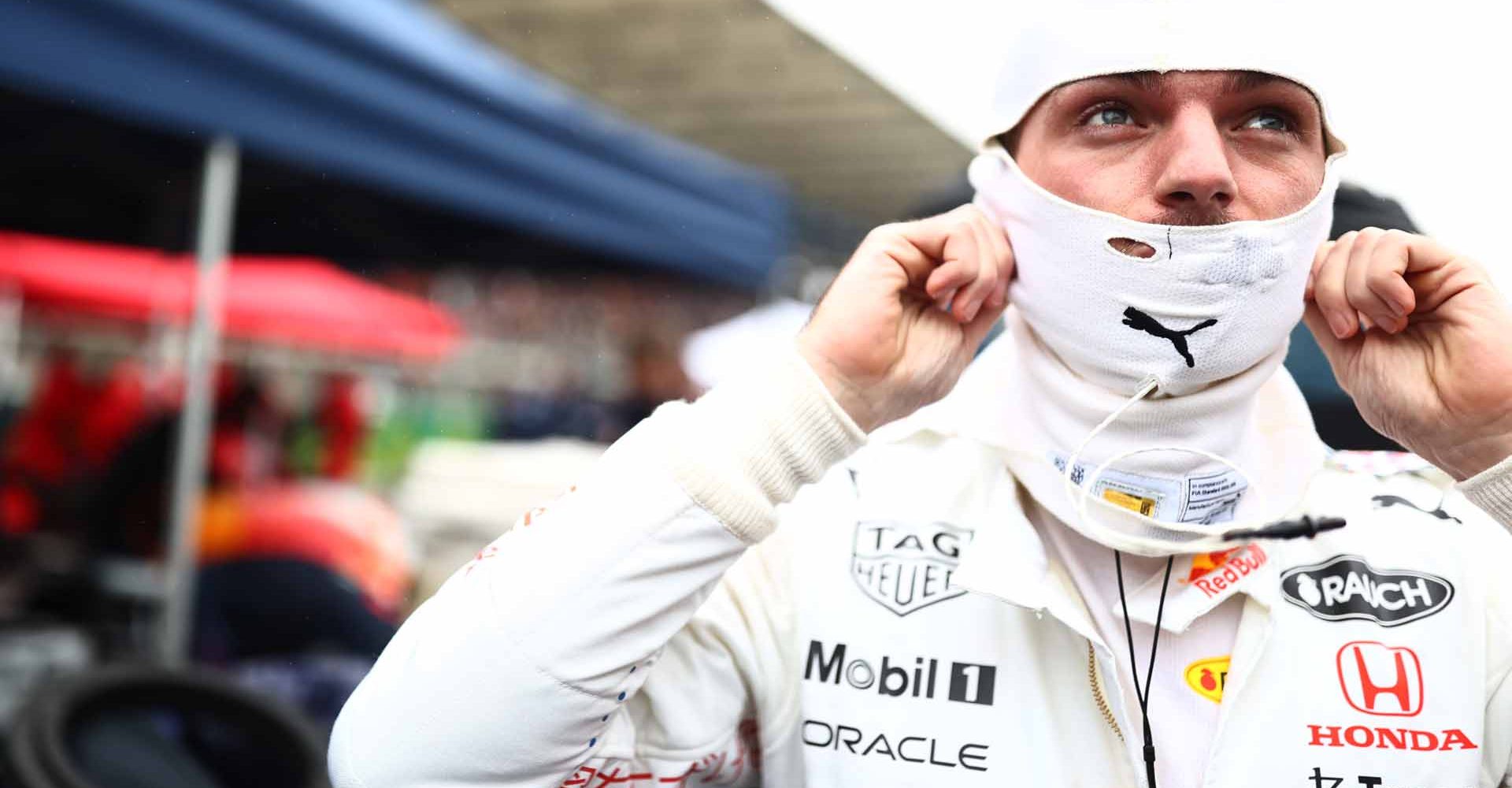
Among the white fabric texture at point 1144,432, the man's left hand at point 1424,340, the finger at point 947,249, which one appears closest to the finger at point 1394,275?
the man's left hand at point 1424,340

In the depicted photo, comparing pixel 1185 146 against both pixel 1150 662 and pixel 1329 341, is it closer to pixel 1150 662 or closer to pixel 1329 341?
pixel 1329 341

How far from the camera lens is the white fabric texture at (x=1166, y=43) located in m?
1.01

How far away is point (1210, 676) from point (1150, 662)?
6 cm

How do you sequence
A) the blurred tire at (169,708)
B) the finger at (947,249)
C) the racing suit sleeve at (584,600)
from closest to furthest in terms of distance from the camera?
the racing suit sleeve at (584,600), the finger at (947,249), the blurred tire at (169,708)

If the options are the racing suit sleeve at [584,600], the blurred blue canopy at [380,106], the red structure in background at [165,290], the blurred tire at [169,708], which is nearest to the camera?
the racing suit sleeve at [584,600]

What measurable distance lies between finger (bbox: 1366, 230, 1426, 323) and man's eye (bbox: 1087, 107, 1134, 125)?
25 cm

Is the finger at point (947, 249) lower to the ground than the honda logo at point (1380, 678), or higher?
higher

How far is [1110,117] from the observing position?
3.52 ft

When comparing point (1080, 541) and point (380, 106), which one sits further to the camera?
point (380, 106)

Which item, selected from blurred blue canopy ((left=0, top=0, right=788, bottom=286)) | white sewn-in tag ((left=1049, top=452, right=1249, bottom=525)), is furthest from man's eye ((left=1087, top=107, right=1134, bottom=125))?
blurred blue canopy ((left=0, top=0, right=788, bottom=286))

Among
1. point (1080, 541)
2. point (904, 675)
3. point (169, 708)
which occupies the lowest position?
point (169, 708)

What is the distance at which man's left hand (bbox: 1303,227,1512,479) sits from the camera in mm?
981

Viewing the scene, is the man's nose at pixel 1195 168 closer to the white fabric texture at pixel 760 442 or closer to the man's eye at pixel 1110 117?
the man's eye at pixel 1110 117

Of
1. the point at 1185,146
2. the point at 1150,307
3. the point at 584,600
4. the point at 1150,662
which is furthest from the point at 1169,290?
the point at 584,600
